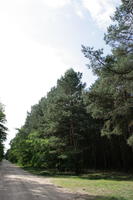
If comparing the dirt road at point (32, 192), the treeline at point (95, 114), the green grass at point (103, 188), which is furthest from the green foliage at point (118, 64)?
the dirt road at point (32, 192)

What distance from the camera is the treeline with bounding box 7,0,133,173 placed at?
13.6 m

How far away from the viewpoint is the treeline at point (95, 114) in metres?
13.6

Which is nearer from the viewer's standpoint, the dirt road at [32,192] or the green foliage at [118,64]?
the dirt road at [32,192]

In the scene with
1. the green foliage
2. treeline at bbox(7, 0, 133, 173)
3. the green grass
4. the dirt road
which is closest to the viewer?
the dirt road

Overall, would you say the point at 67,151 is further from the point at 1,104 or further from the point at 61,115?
the point at 1,104

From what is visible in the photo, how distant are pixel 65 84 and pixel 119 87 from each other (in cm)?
1226

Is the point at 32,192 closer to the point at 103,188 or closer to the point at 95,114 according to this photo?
the point at 103,188

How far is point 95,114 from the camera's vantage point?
1992cm

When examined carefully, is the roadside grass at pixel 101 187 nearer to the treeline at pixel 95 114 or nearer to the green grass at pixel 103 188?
the green grass at pixel 103 188

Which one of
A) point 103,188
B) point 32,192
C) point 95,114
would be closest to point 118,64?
point 95,114

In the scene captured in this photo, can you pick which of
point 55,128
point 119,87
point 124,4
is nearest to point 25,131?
point 55,128

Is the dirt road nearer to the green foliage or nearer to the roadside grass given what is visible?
the roadside grass

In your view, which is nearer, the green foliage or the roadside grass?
the roadside grass

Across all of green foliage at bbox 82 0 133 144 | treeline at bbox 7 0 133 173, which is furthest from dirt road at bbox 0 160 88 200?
green foliage at bbox 82 0 133 144
